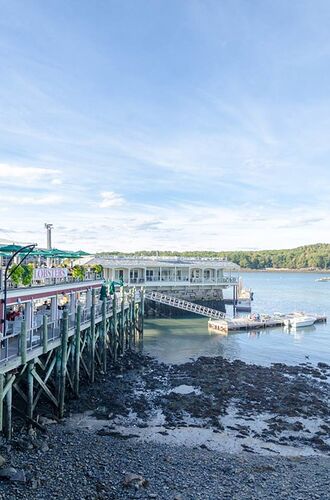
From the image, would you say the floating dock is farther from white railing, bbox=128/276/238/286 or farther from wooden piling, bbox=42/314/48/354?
wooden piling, bbox=42/314/48/354

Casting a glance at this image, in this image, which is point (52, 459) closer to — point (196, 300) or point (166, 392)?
point (166, 392)

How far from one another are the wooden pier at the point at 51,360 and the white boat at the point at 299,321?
2430cm

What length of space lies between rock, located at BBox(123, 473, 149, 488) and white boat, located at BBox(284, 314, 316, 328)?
39.2m

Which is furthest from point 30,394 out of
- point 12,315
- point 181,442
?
point 181,442

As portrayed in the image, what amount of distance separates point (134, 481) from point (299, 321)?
40.5 meters

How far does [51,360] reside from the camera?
20859 mm

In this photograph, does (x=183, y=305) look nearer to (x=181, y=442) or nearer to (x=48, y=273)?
(x=48, y=273)

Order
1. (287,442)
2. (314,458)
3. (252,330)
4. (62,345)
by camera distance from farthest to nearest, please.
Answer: (252,330)
(62,345)
(287,442)
(314,458)

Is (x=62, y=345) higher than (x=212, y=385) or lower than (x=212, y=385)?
higher

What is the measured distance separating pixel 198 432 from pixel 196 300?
40.3m

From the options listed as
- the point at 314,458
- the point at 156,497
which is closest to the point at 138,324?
the point at 314,458

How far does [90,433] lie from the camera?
1795cm

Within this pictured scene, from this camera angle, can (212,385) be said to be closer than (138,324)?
Yes

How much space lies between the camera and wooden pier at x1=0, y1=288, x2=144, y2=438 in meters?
16.1
